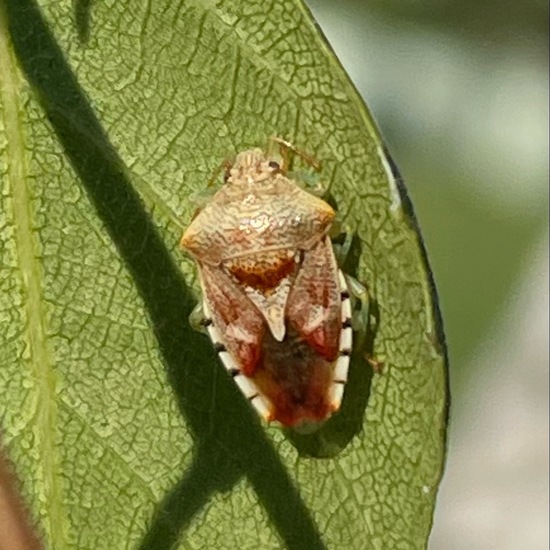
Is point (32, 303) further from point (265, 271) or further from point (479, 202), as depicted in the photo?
point (479, 202)

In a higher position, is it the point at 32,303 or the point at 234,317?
the point at 32,303

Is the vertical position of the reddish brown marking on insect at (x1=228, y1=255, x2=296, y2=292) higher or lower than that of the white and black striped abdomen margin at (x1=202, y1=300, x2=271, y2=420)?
lower

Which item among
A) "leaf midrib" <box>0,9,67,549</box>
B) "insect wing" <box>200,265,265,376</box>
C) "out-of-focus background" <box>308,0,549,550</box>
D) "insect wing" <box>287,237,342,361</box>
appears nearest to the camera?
"leaf midrib" <box>0,9,67,549</box>

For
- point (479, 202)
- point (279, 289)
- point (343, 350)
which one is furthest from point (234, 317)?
point (479, 202)

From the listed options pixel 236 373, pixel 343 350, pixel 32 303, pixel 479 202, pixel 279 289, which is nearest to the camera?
pixel 32 303

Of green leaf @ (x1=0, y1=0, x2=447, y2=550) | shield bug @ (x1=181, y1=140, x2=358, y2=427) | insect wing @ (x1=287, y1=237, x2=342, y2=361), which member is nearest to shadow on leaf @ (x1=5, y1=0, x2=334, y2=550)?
green leaf @ (x1=0, y1=0, x2=447, y2=550)

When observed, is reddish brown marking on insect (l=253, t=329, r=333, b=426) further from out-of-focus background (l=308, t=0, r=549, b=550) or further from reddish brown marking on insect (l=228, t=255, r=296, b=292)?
out-of-focus background (l=308, t=0, r=549, b=550)

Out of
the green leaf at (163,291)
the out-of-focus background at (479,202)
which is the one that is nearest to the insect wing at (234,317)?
the green leaf at (163,291)

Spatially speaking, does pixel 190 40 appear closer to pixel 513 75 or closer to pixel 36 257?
pixel 36 257
